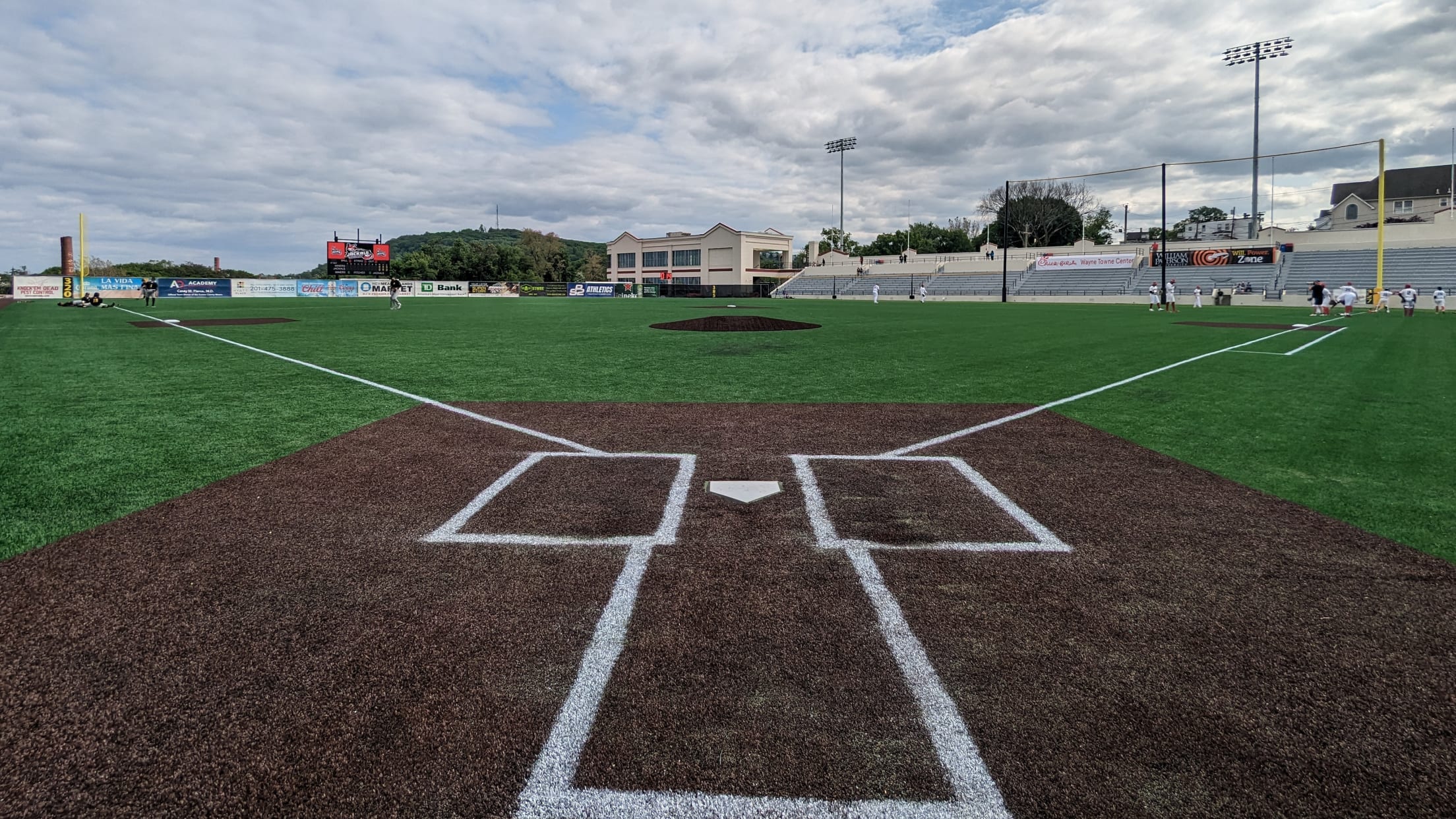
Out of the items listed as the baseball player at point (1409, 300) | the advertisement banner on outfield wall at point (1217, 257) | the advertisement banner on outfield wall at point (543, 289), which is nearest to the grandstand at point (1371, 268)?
the advertisement banner on outfield wall at point (1217, 257)

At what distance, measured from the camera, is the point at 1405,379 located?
35.8ft

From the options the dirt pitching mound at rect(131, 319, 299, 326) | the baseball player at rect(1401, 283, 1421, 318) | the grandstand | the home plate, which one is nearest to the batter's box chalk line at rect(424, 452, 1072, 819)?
the home plate

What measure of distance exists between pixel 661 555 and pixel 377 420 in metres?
4.98

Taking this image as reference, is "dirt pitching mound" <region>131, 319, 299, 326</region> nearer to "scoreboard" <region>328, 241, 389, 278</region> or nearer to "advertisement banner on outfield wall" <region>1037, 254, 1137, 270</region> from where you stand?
"scoreboard" <region>328, 241, 389, 278</region>

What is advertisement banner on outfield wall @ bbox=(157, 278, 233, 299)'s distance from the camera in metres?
51.3

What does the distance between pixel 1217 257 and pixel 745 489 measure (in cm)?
6550

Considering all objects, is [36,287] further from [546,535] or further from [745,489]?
[745,489]

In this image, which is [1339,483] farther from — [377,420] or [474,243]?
[474,243]

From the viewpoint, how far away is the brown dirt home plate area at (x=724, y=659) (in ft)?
6.84

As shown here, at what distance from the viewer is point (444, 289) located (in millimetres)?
67438

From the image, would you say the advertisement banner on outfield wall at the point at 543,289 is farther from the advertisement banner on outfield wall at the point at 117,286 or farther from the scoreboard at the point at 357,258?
the advertisement banner on outfield wall at the point at 117,286

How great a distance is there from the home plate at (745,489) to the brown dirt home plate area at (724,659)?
4.6 inches

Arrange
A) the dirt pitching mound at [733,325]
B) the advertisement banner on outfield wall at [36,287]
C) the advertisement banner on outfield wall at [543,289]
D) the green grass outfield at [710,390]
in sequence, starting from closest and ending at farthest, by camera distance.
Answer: the green grass outfield at [710,390] < the dirt pitching mound at [733,325] < the advertisement banner on outfield wall at [36,287] < the advertisement banner on outfield wall at [543,289]

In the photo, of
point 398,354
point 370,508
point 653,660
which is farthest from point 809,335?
point 653,660
